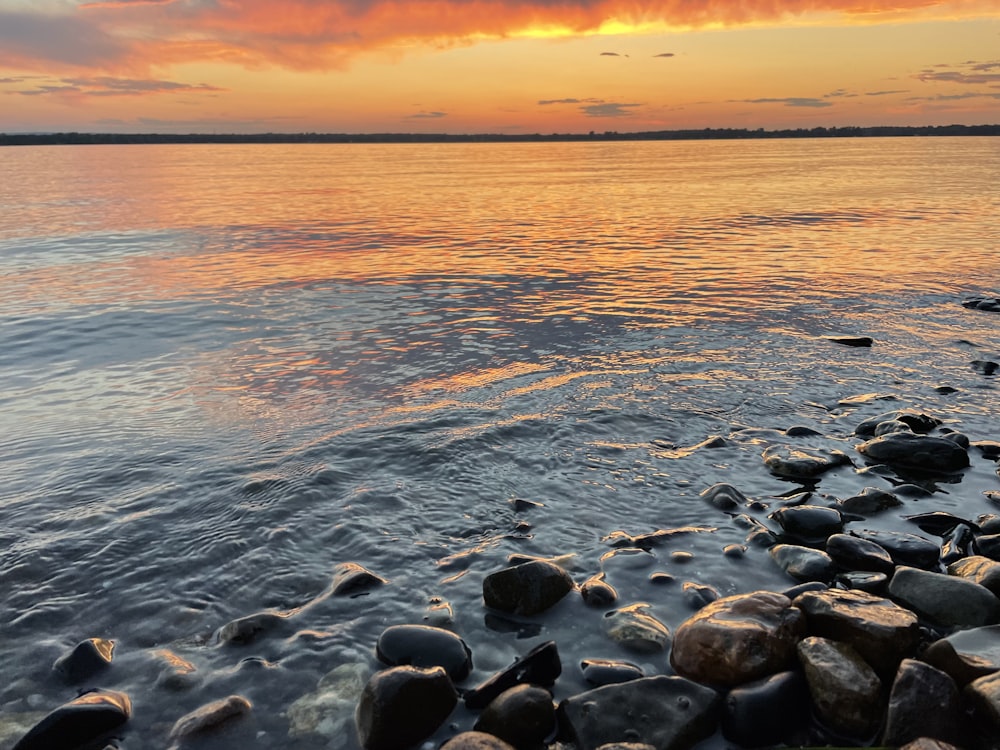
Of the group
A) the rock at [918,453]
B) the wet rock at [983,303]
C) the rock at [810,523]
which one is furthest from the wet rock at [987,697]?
the wet rock at [983,303]

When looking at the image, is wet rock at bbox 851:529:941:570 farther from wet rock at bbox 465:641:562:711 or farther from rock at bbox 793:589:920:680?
wet rock at bbox 465:641:562:711

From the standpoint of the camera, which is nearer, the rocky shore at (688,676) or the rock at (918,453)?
the rocky shore at (688,676)

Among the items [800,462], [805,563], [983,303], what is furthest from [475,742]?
[983,303]

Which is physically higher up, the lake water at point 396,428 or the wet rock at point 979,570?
the wet rock at point 979,570

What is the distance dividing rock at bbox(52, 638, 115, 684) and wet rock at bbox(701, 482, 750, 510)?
5.41 meters

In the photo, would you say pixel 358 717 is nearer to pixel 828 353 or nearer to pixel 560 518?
pixel 560 518

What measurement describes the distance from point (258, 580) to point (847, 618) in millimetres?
4560

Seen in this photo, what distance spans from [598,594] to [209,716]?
111 inches

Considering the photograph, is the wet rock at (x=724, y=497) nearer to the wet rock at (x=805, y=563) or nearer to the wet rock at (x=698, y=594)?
→ the wet rock at (x=805, y=563)

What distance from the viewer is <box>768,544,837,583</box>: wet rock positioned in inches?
222

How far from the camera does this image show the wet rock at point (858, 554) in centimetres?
566

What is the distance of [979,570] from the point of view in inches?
211

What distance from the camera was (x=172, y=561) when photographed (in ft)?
20.7

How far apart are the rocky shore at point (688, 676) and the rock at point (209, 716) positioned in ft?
0.04
